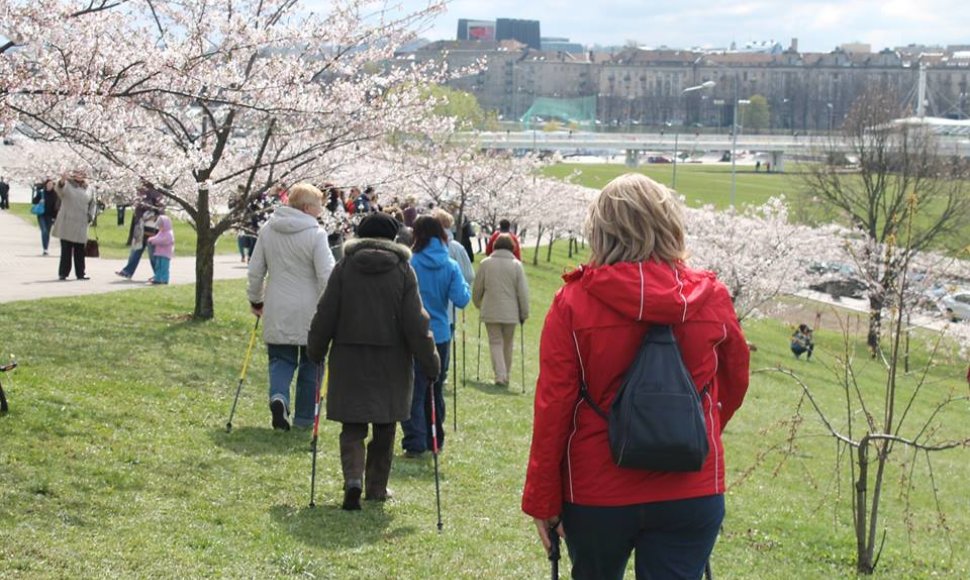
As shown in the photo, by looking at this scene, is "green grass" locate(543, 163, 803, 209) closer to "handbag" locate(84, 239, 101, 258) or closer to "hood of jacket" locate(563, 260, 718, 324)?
"handbag" locate(84, 239, 101, 258)

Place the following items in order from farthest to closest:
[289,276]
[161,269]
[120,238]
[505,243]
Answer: [120,238] → [161,269] → [505,243] → [289,276]

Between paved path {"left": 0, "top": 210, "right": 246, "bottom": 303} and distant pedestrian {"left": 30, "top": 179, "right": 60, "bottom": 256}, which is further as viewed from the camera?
distant pedestrian {"left": 30, "top": 179, "right": 60, "bottom": 256}

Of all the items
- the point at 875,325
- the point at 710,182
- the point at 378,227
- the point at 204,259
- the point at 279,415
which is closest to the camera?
the point at 378,227

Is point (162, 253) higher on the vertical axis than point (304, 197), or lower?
lower

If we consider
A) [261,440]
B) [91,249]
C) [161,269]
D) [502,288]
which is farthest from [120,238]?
[261,440]

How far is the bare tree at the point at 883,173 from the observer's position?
49.0 meters

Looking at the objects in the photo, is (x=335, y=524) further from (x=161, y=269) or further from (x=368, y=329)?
(x=161, y=269)

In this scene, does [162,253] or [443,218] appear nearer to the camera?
[443,218]

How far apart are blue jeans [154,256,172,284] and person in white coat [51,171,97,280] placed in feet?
3.49

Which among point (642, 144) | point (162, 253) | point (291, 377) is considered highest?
point (642, 144)

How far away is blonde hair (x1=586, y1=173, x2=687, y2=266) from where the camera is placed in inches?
163

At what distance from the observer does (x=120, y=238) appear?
33219 millimetres

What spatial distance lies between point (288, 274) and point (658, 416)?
232 inches

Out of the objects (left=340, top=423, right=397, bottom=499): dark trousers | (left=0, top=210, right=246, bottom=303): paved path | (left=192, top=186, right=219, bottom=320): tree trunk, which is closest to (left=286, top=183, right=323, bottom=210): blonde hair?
(left=340, top=423, right=397, bottom=499): dark trousers
